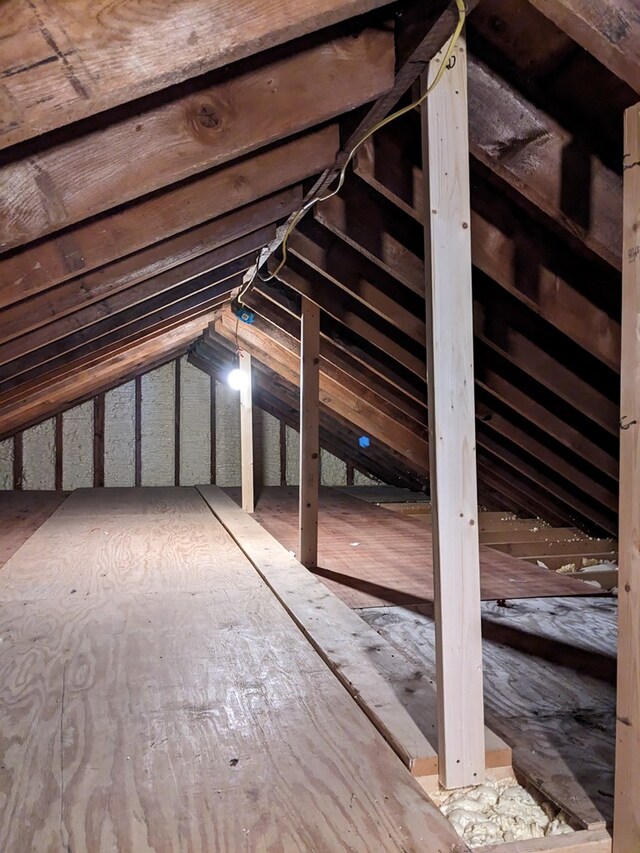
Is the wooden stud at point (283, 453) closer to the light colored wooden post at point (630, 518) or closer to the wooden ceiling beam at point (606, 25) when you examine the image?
the wooden ceiling beam at point (606, 25)

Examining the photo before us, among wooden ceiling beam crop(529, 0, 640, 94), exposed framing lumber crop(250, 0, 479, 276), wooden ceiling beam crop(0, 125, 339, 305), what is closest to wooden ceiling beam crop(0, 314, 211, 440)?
wooden ceiling beam crop(0, 125, 339, 305)

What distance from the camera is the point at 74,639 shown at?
2.30 m

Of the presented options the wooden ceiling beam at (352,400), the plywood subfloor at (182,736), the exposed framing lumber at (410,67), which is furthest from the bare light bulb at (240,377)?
the exposed framing lumber at (410,67)

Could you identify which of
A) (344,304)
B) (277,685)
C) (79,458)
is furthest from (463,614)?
(79,458)

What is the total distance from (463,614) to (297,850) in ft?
1.86

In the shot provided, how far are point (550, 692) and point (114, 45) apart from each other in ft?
6.78

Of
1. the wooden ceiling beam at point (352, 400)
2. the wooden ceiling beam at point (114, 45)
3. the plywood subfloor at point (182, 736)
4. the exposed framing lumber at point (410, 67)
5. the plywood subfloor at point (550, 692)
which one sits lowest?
the plywood subfloor at point (550, 692)

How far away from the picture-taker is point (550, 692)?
199 centimetres

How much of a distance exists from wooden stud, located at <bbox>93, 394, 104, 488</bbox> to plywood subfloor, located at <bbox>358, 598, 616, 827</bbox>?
20.3 feet

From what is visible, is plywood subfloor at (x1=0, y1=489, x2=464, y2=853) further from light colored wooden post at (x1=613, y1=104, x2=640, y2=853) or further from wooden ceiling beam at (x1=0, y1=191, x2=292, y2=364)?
wooden ceiling beam at (x1=0, y1=191, x2=292, y2=364)

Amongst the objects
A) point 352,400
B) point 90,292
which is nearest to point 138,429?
point 352,400

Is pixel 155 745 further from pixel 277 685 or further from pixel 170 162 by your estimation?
pixel 170 162

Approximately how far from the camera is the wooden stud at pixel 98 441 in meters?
8.13

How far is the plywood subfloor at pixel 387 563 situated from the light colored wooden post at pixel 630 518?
1.75m
